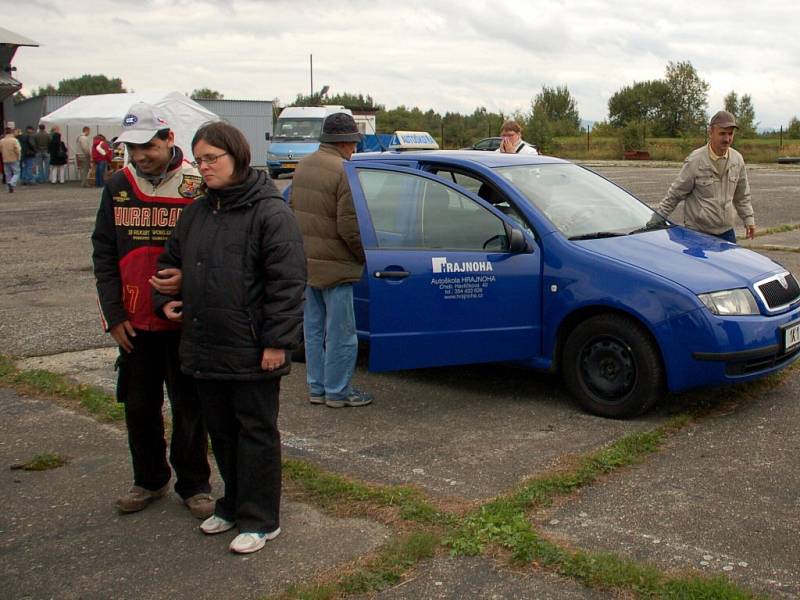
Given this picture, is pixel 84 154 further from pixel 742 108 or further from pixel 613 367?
pixel 742 108

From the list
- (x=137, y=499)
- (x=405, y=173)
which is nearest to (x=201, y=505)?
(x=137, y=499)

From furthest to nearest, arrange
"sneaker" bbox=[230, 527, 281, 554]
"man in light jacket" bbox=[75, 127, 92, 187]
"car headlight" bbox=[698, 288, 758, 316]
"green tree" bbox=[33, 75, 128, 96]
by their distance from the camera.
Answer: "green tree" bbox=[33, 75, 128, 96] → "man in light jacket" bbox=[75, 127, 92, 187] → "car headlight" bbox=[698, 288, 758, 316] → "sneaker" bbox=[230, 527, 281, 554]

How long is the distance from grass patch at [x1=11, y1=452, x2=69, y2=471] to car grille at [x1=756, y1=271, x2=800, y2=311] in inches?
158

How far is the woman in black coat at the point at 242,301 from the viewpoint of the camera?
3666mm

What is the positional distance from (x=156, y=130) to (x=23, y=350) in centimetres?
396

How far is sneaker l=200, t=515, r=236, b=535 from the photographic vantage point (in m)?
3.98

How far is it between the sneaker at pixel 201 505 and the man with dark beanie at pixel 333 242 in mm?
1650

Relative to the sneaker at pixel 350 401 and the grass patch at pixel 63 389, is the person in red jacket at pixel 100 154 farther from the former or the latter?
the sneaker at pixel 350 401

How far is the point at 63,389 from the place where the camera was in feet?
20.0

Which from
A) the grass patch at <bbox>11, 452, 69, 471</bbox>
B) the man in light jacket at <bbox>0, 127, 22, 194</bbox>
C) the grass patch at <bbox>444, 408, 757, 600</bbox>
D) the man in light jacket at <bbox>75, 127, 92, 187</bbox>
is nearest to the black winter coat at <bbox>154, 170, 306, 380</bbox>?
the grass patch at <bbox>444, 408, 757, 600</bbox>

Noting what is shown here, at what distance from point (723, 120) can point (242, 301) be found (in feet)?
16.0

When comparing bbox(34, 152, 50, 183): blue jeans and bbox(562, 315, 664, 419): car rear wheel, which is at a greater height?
bbox(34, 152, 50, 183): blue jeans

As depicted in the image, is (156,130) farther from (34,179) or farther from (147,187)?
(34,179)

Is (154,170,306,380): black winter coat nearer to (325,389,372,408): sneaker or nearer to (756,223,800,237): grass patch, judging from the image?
(325,389,372,408): sneaker
